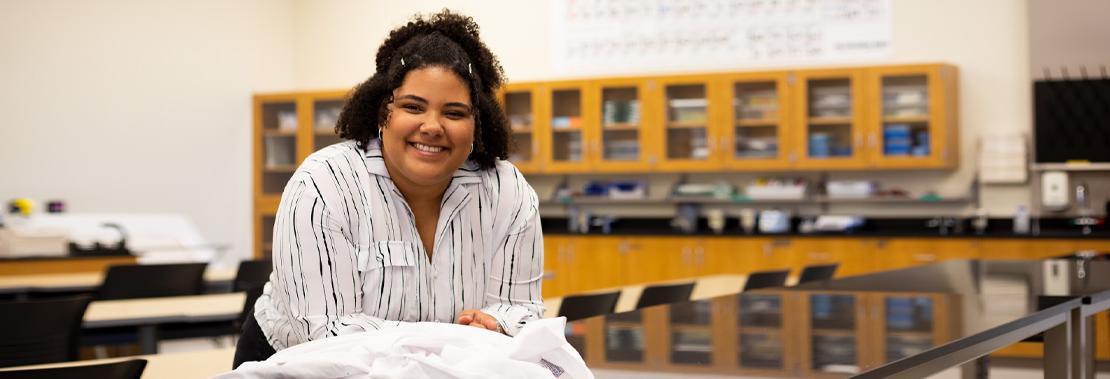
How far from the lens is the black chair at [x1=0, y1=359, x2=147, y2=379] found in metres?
1.76

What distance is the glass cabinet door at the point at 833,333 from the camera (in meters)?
1.68

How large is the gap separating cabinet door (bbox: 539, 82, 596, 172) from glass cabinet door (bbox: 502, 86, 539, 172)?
0.09 m

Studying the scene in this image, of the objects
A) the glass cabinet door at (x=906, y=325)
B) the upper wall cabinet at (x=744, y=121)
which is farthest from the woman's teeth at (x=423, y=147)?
the upper wall cabinet at (x=744, y=121)

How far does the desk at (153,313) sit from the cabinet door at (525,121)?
4.36m

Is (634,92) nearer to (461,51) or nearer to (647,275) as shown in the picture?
(647,275)

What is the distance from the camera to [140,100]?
8.61 m

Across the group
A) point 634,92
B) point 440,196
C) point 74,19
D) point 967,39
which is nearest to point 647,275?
point 634,92

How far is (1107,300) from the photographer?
2.96m

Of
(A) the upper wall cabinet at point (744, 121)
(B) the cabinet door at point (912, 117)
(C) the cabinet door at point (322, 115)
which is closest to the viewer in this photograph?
(B) the cabinet door at point (912, 117)

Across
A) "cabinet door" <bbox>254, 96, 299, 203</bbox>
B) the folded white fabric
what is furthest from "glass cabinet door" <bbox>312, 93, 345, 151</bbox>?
the folded white fabric

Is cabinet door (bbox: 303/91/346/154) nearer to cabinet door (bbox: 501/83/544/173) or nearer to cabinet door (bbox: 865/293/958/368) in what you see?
cabinet door (bbox: 501/83/544/173)

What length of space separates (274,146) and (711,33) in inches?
145

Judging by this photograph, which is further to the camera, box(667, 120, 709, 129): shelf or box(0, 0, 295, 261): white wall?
box(667, 120, 709, 129): shelf

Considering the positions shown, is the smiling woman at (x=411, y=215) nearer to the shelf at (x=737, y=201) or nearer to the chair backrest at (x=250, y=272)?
the chair backrest at (x=250, y=272)
